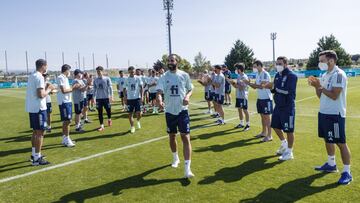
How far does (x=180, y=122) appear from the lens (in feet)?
21.5

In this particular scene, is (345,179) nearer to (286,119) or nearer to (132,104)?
(286,119)

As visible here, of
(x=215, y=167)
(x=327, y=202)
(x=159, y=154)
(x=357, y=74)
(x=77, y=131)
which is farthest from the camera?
(x=357, y=74)

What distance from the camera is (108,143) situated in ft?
32.3

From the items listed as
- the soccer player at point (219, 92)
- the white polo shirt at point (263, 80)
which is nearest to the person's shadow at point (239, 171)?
the white polo shirt at point (263, 80)

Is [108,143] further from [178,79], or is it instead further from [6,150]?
[178,79]

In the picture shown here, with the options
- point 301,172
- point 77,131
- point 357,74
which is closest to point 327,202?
point 301,172

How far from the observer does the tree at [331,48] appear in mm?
71056

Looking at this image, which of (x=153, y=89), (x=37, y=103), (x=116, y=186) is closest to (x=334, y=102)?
(x=116, y=186)

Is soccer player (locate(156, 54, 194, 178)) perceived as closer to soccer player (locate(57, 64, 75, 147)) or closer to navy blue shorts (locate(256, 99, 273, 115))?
navy blue shorts (locate(256, 99, 273, 115))

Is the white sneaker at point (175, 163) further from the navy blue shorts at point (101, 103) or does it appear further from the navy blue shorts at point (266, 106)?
the navy blue shorts at point (101, 103)

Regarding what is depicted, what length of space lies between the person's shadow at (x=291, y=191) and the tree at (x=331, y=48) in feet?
229

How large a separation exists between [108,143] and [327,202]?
6599 millimetres

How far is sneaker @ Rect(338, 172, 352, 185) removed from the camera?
5734mm

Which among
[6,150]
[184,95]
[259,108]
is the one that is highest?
[184,95]
